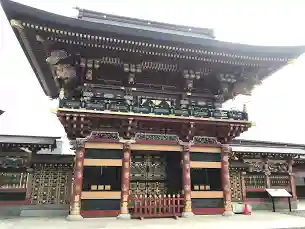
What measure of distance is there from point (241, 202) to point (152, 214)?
683cm

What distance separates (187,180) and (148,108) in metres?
4.07

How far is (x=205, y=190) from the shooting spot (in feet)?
42.0

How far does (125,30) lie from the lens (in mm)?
10789

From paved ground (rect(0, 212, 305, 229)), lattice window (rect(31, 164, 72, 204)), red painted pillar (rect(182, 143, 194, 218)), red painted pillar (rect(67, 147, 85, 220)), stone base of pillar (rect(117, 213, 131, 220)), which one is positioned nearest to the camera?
paved ground (rect(0, 212, 305, 229))

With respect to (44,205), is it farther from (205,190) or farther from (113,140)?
(205,190)

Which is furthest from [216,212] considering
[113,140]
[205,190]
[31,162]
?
[31,162]

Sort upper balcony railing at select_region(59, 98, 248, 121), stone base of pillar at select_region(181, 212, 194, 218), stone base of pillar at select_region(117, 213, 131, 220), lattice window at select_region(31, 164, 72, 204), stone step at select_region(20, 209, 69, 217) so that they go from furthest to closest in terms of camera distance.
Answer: lattice window at select_region(31, 164, 72, 204) < stone step at select_region(20, 209, 69, 217) < stone base of pillar at select_region(181, 212, 194, 218) < upper balcony railing at select_region(59, 98, 248, 121) < stone base of pillar at select_region(117, 213, 131, 220)

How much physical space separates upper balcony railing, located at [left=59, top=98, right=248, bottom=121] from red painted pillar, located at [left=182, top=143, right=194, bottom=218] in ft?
5.93

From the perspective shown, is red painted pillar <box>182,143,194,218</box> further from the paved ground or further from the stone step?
the stone step

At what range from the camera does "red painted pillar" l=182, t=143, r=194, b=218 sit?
12.0 metres

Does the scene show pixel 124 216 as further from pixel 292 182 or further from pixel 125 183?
pixel 292 182

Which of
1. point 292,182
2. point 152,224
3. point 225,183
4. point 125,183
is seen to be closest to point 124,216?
point 125,183

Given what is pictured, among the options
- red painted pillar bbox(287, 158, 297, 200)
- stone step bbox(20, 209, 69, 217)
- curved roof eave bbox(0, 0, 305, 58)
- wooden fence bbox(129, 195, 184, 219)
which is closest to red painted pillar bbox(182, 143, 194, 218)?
wooden fence bbox(129, 195, 184, 219)

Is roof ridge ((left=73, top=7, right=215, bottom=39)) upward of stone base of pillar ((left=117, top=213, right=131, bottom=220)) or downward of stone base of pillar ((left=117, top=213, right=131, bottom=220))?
upward
